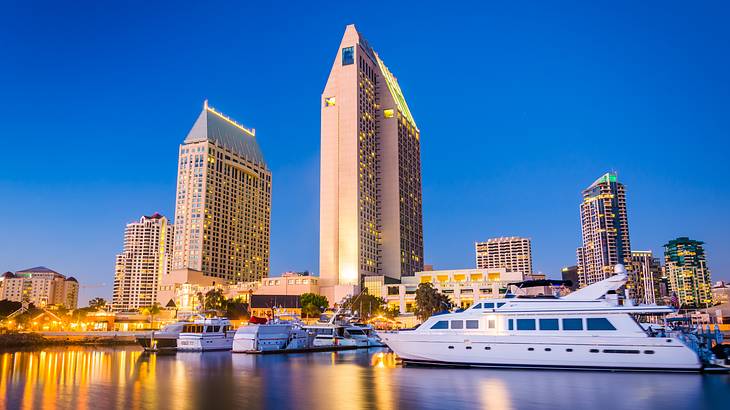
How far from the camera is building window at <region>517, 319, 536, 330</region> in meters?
39.2

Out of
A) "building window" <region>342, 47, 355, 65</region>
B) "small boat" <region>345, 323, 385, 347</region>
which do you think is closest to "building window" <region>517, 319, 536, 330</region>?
"small boat" <region>345, 323, 385, 347</region>

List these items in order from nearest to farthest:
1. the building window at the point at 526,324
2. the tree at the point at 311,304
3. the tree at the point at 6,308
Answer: the building window at the point at 526,324, the tree at the point at 6,308, the tree at the point at 311,304

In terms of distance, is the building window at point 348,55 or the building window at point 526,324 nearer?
the building window at point 526,324

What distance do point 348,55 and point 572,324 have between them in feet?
534

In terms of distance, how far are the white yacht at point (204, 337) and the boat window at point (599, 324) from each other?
1853 inches

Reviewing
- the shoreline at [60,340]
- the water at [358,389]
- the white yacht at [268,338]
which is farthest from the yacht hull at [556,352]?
the shoreline at [60,340]

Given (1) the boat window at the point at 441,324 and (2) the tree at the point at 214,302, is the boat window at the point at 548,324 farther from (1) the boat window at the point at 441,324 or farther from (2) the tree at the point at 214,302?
(2) the tree at the point at 214,302

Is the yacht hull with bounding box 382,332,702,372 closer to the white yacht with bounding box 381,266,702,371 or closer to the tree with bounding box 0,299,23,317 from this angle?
the white yacht with bounding box 381,266,702,371

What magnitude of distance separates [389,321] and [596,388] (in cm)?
10384

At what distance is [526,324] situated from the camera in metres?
39.5

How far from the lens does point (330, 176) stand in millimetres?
178500

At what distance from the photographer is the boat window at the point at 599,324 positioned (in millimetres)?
37312

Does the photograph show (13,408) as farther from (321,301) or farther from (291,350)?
(321,301)

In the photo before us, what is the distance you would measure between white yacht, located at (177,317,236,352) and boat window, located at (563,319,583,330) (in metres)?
45.6
